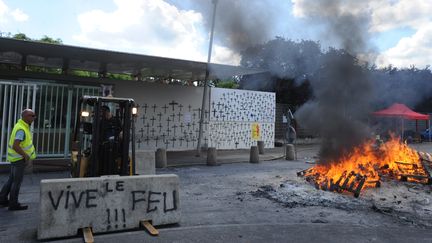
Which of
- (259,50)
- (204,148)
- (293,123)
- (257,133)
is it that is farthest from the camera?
(293,123)

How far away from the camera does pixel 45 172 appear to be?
35.3ft

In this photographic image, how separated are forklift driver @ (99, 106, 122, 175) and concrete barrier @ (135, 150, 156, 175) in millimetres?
2557

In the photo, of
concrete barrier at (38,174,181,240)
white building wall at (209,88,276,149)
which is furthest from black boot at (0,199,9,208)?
white building wall at (209,88,276,149)

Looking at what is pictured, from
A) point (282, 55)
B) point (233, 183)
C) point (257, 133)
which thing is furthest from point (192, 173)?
point (257, 133)

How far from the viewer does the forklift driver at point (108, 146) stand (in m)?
6.48

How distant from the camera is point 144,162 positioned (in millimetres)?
9273

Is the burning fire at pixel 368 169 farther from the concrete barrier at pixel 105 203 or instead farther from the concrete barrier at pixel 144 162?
the concrete barrier at pixel 105 203

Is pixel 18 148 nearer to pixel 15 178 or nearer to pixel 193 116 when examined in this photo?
pixel 15 178

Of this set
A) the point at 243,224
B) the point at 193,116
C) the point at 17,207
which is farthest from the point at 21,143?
the point at 193,116

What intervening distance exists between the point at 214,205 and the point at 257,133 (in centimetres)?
1208

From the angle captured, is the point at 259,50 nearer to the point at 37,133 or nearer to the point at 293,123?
the point at 37,133

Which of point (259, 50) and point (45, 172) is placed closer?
point (259, 50)

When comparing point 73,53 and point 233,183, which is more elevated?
point 73,53

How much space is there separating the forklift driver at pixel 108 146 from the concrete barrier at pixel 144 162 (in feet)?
8.39
